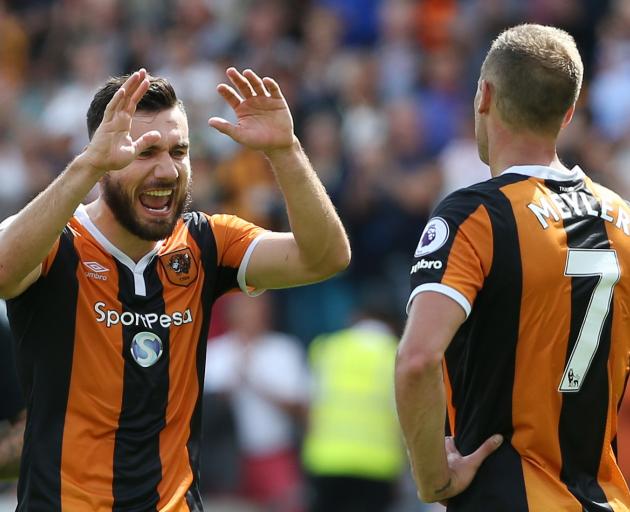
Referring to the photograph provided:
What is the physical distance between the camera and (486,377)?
4855 mm

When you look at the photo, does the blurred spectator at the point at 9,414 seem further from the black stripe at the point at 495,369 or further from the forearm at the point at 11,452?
the black stripe at the point at 495,369

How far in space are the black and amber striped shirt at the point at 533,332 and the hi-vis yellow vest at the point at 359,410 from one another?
5.94 meters

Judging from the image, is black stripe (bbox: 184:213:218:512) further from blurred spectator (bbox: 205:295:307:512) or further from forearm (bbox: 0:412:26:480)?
blurred spectator (bbox: 205:295:307:512)

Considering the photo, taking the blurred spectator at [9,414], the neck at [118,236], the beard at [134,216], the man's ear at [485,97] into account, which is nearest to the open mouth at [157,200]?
the beard at [134,216]

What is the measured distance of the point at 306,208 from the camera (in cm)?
541

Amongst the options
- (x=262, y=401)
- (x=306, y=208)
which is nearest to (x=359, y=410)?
(x=262, y=401)

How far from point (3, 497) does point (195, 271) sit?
4.52 m

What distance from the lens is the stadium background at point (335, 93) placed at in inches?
487

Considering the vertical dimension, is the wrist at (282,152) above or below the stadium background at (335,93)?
above

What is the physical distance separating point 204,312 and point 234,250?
32 cm

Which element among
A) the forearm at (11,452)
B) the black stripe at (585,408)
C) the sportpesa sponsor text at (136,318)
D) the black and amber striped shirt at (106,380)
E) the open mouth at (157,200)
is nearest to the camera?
the black stripe at (585,408)

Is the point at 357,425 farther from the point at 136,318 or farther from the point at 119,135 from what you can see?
the point at 119,135

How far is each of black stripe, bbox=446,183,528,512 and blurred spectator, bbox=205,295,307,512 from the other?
668cm

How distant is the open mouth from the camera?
5406 mm
